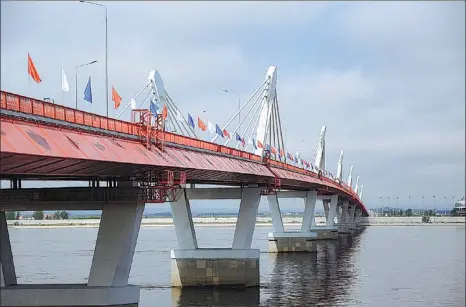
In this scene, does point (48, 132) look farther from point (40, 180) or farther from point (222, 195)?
point (222, 195)

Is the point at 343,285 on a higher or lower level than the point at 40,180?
lower

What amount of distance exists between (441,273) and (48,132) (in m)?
53.0

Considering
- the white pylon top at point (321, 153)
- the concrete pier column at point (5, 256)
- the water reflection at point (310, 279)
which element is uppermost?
the white pylon top at point (321, 153)

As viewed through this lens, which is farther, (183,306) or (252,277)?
(252,277)

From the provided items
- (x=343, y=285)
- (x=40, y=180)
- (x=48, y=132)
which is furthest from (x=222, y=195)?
(x=48, y=132)

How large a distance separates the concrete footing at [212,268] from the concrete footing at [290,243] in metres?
45.6

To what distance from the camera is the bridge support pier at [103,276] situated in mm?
35438

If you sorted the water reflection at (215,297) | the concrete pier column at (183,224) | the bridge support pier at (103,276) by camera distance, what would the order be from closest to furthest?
1. the bridge support pier at (103,276)
2. the water reflection at (215,297)
3. the concrete pier column at (183,224)

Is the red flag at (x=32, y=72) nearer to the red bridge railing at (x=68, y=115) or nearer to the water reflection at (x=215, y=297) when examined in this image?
the red bridge railing at (x=68, y=115)

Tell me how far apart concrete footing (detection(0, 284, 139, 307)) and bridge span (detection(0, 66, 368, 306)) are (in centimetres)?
5

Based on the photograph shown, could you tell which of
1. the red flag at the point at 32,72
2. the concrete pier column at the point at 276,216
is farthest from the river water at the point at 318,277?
the red flag at the point at 32,72

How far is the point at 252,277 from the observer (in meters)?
57.8

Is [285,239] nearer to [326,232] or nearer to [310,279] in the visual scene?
[310,279]

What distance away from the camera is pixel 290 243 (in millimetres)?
103875
